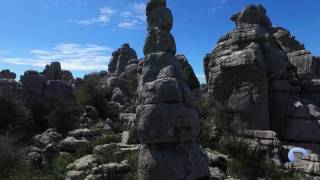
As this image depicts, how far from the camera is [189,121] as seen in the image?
28.5 ft

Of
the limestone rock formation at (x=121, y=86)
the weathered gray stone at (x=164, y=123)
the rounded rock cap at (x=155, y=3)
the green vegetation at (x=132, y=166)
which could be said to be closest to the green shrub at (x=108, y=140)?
the green vegetation at (x=132, y=166)

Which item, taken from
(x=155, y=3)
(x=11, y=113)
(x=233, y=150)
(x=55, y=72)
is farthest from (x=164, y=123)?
(x=55, y=72)

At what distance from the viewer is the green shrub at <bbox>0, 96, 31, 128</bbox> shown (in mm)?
27547

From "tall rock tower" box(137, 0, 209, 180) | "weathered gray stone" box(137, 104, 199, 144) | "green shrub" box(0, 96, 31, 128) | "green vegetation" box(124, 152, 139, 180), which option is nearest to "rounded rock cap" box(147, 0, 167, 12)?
"tall rock tower" box(137, 0, 209, 180)

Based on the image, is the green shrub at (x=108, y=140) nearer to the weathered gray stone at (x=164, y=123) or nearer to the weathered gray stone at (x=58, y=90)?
the weathered gray stone at (x=164, y=123)

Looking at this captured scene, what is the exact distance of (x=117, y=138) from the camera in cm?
2003

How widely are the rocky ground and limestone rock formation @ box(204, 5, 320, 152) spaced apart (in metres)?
0.06

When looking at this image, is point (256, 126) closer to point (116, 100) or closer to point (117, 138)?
point (117, 138)

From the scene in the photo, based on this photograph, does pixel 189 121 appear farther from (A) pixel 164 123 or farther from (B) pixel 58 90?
(B) pixel 58 90

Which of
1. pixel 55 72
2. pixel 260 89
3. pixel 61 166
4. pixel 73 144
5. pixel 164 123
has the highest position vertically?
pixel 55 72

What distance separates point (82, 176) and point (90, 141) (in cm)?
655

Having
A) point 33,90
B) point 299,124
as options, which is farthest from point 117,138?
point 33,90

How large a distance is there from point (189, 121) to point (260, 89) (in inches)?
475

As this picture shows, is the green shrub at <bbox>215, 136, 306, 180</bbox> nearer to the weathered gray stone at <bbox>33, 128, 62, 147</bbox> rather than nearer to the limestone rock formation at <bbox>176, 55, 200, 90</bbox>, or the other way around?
the limestone rock formation at <bbox>176, 55, 200, 90</bbox>
